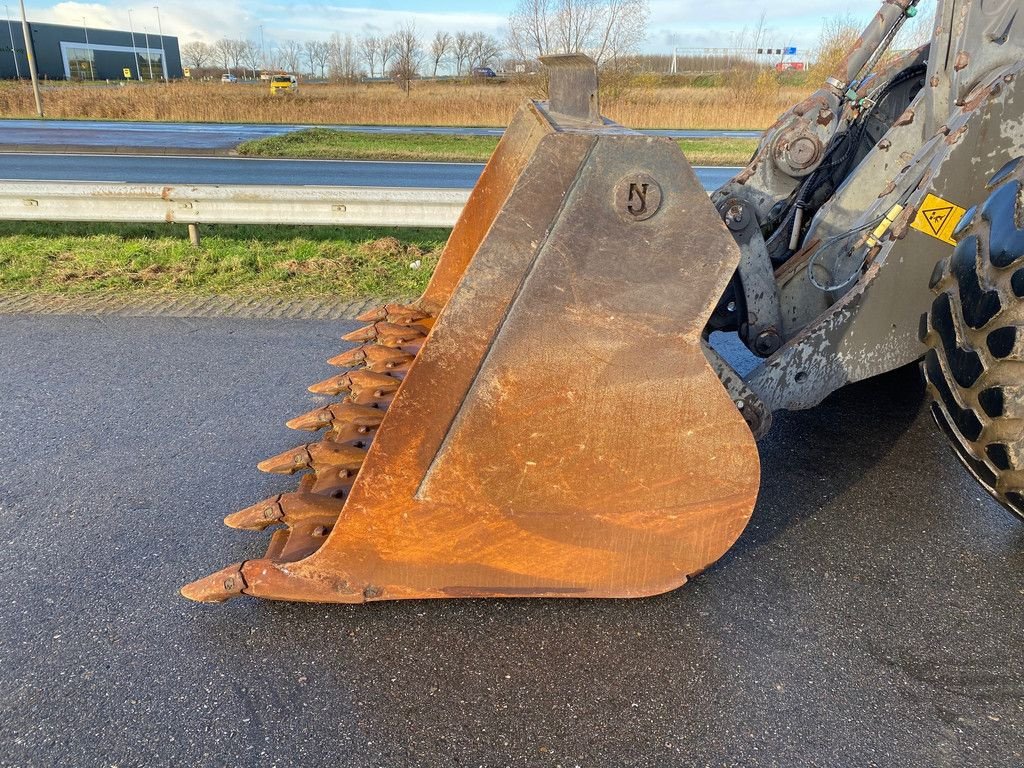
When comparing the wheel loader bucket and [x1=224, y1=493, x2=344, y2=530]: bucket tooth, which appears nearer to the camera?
the wheel loader bucket

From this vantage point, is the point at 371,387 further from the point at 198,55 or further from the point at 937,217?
the point at 198,55

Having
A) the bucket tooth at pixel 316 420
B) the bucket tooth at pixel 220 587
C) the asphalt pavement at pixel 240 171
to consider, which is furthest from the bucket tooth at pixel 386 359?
the asphalt pavement at pixel 240 171

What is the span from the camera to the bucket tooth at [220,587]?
2.08 metres

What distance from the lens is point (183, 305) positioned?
529 cm

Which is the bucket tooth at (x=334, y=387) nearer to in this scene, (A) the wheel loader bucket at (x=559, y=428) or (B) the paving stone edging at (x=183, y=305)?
(A) the wheel loader bucket at (x=559, y=428)

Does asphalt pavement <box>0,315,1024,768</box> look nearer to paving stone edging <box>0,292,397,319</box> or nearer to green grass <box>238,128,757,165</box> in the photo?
paving stone edging <box>0,292,397,319</box>

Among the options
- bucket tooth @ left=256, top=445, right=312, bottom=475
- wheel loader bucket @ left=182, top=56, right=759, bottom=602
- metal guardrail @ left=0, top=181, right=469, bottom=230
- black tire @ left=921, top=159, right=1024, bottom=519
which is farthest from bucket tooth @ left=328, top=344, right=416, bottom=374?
metal guardrail @ left=0, top=181, right=469, bottom=230

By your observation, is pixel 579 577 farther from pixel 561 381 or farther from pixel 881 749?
pixel 881 749

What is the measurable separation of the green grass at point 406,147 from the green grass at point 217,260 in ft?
25.1

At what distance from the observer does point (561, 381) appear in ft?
6.50

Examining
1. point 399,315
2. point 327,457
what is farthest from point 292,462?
point 399,315

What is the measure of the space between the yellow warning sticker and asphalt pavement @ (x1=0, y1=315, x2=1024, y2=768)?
103 cm

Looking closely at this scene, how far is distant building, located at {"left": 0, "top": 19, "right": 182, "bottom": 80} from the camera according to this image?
55.9m

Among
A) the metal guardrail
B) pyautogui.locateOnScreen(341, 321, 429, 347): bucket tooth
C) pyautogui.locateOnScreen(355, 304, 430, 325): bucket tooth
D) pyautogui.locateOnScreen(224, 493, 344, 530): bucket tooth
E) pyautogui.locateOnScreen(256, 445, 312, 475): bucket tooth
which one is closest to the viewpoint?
pyautogui.locateOnScreen(224, 493, 344, 530): bucket tooth
